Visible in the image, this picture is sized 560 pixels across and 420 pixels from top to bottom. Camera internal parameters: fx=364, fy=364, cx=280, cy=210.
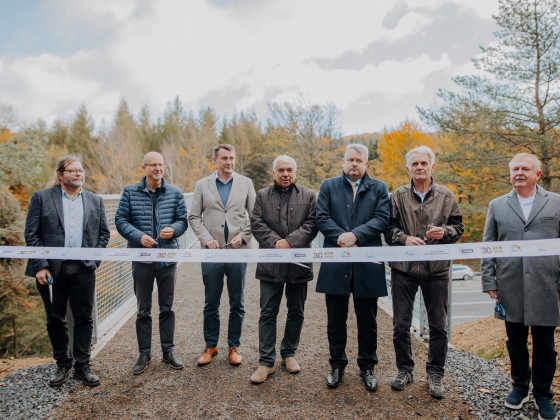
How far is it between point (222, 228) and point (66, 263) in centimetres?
141

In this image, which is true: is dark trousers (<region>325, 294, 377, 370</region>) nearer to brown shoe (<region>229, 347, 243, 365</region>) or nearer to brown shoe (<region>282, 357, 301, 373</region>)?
brown shoe (<region>282, 357, 301, 373</region>)

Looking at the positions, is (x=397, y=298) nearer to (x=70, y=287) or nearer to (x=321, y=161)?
(x=70, y=287)

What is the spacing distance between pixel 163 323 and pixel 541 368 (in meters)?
3.26

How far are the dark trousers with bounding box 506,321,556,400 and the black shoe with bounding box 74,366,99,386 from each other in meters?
3.55

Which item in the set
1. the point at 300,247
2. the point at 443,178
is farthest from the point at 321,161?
the point at 300,247

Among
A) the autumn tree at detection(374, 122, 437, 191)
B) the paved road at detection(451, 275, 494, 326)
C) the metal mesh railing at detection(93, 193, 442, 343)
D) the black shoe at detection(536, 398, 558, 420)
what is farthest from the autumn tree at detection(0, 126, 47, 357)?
the autumn tree at detection(374, 122, 437, 191)

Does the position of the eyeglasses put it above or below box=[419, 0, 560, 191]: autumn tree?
below

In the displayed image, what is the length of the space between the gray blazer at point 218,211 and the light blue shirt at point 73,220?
3.24ft

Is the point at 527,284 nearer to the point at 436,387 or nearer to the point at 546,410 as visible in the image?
the point at 546,410

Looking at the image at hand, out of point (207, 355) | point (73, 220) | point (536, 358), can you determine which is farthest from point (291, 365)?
point (73, 220)

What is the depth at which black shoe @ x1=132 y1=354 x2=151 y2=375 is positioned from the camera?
11.3 feet

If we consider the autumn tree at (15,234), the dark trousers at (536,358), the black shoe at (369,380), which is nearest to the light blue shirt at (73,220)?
the black shoe at (369,380)

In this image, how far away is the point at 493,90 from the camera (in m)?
13.1

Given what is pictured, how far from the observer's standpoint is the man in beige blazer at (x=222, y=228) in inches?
143
